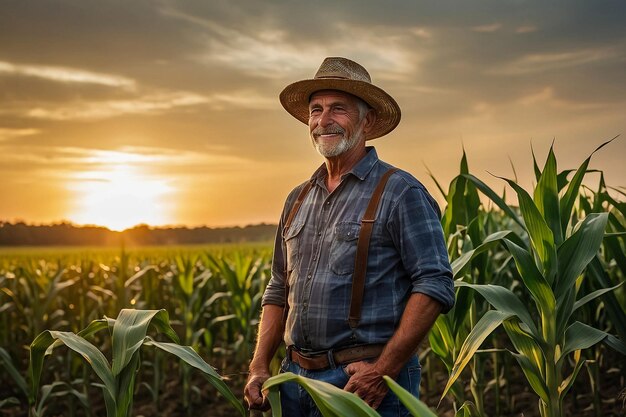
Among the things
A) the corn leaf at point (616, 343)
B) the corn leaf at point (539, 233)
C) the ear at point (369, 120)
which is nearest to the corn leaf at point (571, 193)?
the corn leaf at point (539, 233)

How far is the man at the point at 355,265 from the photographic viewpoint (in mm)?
2838

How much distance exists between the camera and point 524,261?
11.7 ft

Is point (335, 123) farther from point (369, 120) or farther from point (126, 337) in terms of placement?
point (126, 337)

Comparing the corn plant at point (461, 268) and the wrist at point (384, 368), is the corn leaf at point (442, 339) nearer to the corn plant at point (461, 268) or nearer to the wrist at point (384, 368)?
the corn plant at point (461, 268)

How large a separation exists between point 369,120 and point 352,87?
0.23 m

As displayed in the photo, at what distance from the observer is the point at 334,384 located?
2924 mm

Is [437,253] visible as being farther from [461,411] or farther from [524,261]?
[524,261]

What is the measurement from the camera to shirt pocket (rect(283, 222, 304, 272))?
3227 millimetres

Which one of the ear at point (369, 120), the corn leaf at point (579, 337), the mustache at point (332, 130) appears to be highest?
the ear at point (369, 120)

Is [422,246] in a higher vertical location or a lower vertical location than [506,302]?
higher

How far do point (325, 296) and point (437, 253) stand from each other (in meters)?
0.49

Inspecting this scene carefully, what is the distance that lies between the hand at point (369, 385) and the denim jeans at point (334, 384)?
93mm

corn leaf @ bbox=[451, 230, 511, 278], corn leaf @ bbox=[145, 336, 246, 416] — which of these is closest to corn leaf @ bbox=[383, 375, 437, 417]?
corn leaf @ bbox=[145, 336, 246, 416]

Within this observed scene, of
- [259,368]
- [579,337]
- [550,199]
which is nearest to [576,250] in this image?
[550,199]
